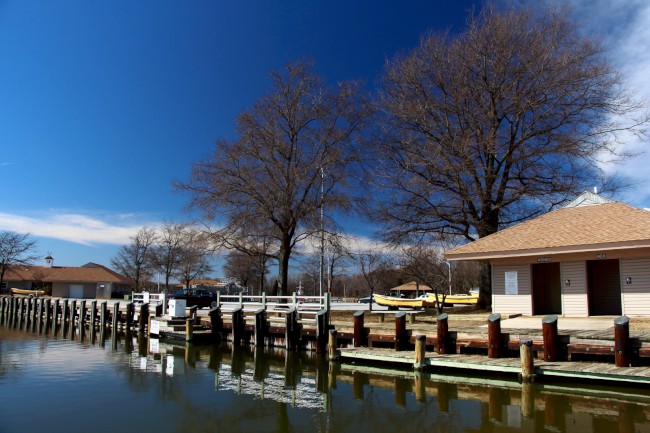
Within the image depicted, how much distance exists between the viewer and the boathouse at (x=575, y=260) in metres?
17.2

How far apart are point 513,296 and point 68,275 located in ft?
196

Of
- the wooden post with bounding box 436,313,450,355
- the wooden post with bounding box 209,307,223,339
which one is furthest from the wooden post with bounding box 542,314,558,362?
the wooden post with bounding box 209,307,223,339

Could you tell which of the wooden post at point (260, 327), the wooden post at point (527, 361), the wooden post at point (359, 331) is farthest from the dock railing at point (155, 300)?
the wooden post at point (527, 361)

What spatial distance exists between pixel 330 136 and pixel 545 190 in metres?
10.9

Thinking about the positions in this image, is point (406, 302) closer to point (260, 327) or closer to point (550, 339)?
point (260, 327)

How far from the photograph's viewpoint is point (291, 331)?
19.8 metres

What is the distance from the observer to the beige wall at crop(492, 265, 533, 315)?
65.3ft

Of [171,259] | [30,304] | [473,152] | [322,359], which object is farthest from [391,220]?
[171,259]

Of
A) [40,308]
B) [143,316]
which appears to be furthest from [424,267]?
[40,308]

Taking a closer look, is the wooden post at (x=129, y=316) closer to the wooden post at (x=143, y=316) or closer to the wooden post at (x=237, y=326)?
the wooden post at (x=143, y=316)

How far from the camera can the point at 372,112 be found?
2752cm

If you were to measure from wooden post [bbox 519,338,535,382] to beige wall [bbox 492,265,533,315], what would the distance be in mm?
8248

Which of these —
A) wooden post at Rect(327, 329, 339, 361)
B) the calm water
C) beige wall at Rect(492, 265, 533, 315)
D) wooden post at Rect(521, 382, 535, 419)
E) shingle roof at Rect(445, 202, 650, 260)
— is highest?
shingle roof at Rect(445, 202, 650, 260)

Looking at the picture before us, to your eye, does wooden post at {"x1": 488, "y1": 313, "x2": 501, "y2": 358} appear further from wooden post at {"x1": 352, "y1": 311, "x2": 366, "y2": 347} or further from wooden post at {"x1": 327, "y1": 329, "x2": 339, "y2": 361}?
wooden post at {"x1": 327, "y1": 329, "x2": 339, "y2": 361}
